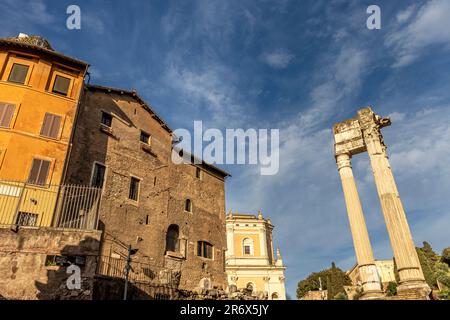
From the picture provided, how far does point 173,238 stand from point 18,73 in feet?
46.7

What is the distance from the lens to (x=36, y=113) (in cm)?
1697

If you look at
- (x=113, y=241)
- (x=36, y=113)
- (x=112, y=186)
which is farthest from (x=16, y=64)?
(x=113, y=241)

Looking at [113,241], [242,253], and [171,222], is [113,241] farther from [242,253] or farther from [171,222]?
[242,253]

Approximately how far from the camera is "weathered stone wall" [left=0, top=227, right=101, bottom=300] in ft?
34.7

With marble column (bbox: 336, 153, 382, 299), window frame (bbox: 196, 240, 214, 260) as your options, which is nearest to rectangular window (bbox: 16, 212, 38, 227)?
window frame (bbox: 196, 240, 214, 260)

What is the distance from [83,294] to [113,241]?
8.04 metres

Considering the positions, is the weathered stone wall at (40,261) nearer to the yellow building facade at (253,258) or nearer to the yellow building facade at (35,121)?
the yellow building facade at (35,121)

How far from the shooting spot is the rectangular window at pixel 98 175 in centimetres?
1941

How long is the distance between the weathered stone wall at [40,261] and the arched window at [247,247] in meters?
38.0

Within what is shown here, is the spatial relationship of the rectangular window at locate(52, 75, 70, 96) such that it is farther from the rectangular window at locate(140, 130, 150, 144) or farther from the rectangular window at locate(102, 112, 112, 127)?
the rectangular window at locate(140, 130, 150, 144)

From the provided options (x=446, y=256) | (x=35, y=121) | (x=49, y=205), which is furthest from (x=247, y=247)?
(x=35, y=121)

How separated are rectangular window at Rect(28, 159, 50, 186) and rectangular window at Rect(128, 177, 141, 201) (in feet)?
20.5

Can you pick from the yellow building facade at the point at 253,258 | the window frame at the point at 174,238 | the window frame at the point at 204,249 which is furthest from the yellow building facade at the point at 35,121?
the yellow building facade at the point at 253,258

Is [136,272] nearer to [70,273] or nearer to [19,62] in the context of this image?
[70,273]
